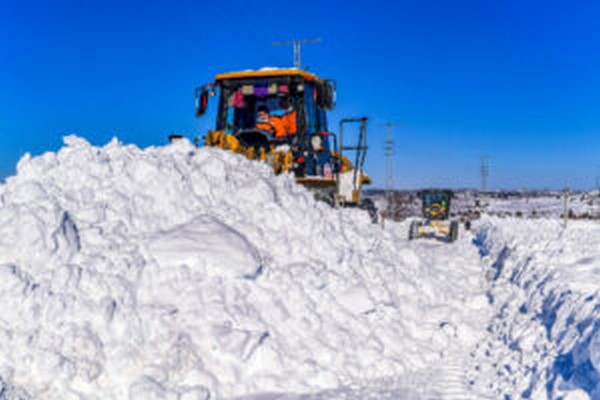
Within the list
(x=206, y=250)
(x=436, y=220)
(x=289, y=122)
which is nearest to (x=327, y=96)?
(x=289, y=122)

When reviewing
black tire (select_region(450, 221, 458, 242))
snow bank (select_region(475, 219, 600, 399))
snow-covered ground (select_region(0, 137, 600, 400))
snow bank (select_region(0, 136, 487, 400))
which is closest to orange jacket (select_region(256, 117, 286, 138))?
snow-covered ground (select_region(0, 137, 600, 400))

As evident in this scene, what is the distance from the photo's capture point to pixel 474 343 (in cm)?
700

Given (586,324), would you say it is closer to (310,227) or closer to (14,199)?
(310,227)

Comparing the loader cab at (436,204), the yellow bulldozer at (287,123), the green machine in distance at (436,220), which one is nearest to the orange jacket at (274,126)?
the yellow bulldozer at (287,123)

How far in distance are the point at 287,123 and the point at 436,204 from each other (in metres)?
8.11

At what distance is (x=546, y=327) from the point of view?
248 inches

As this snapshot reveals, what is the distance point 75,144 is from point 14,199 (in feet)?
4.94

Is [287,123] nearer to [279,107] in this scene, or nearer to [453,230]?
[279,107]

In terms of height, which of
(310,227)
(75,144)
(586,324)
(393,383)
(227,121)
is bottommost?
(393,383)

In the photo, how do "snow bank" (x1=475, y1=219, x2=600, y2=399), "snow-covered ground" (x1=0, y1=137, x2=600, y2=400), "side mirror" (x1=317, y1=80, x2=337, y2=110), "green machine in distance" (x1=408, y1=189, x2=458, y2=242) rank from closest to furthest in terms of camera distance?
"snow bank" (x1=475, y1=219, x2=600, y2=399)
"snow-covered ground" (x1=0, y1=137, x2=600, y2=400)
"side mirror" (x1=317, y1=80, x2=337, y2=110)
"green machine in distance" (x1=408, y1=189, x2=458, y2=242)

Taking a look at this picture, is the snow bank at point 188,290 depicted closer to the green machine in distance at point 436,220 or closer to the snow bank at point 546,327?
the snow bank at point 546,327

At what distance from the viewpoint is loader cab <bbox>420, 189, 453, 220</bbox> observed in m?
17.9

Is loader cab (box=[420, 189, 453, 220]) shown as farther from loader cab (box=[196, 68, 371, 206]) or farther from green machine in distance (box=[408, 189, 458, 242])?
loader cab (box=[196, 68, 371, 206])

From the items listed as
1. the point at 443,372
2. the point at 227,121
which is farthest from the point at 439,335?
the point at 227,121
